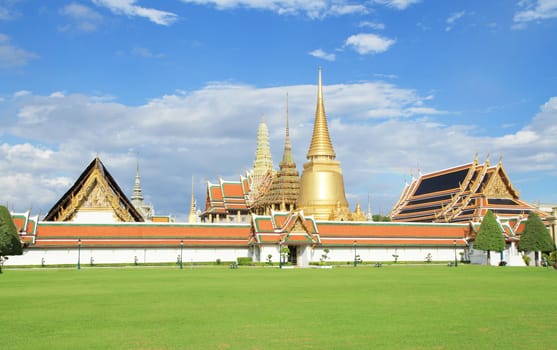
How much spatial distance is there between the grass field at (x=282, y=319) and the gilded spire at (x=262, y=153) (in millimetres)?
89124

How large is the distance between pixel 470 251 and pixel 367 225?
10838 mm

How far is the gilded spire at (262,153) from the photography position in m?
112

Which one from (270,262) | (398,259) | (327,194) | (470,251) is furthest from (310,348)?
(327,194)

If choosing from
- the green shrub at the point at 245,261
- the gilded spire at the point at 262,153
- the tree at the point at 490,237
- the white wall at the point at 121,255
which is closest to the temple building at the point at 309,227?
the white wall at the point at 121,255

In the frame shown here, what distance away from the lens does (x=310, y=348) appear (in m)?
10.6

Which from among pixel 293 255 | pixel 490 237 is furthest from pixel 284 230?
pixel 490 237

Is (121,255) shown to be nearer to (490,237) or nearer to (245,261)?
(245,261)

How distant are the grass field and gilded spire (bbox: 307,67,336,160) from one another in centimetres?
5427

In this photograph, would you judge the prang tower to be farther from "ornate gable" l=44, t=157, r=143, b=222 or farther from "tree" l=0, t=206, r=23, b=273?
"tree" l=0, t=206, r=23, b=273

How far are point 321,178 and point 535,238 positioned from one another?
87.6 ft

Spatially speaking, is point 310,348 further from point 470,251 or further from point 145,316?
point 470,251

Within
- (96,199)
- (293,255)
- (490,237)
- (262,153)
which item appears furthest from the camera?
(262,153)

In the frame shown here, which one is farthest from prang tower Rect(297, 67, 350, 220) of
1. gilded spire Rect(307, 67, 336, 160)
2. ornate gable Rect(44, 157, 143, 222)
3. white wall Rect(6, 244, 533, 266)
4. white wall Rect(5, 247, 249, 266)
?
ornate gable Rect(44, 157, 143, 222)

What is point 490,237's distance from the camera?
5584 centimetres
